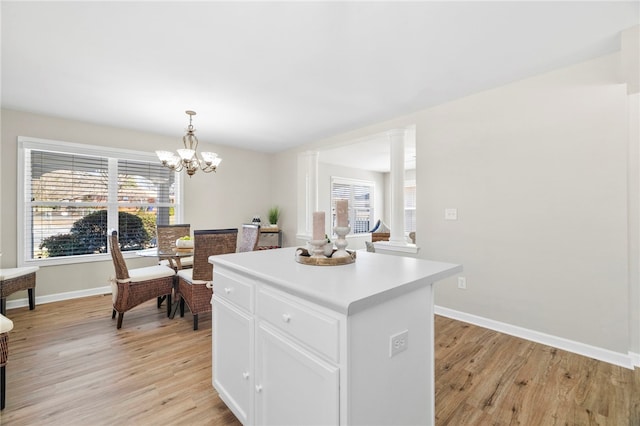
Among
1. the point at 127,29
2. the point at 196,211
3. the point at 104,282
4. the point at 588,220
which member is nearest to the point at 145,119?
the point at 196,211

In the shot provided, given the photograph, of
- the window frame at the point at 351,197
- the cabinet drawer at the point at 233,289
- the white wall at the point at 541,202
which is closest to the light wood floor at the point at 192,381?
the white wall at the point at 541,202

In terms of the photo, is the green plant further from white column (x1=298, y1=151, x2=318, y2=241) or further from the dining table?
the dining table

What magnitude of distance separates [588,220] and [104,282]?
18.9ft

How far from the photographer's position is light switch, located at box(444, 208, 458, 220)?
3.14 meters

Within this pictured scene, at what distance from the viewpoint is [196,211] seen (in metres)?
4.90

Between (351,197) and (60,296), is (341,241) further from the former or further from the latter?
(351,197)

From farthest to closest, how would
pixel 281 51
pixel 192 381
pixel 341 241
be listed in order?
pixel 281 51
pixel 192 381
pixel 341 241

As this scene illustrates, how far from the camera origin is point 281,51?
2221 millimetres

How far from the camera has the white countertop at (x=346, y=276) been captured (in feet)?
3.09

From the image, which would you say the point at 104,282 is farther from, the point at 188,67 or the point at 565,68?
the point at 565,68

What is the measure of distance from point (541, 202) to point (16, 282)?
18.1 ft

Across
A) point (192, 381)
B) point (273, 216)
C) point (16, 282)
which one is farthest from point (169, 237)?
point (192, 381)

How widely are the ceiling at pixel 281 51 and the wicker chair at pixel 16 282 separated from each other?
1942mm

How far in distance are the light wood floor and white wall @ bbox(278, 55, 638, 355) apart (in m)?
0.39
